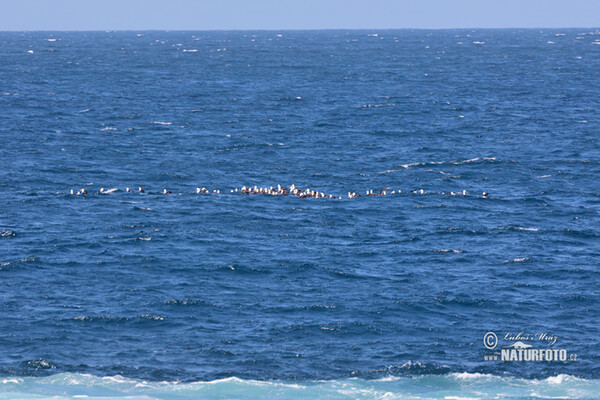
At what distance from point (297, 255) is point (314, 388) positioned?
19.4 m

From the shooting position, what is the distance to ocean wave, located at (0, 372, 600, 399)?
39.9 metres

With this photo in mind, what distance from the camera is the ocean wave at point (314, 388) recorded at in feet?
131

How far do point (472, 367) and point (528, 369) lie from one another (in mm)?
2968

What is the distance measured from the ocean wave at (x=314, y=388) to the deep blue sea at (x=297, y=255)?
118 millimetres

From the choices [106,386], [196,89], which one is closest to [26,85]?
[196,89]

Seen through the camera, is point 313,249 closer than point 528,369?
No

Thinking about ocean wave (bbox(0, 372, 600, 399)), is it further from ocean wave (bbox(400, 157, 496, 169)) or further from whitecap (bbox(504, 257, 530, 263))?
ocean wave (bbox(400, 157, 496, 169))

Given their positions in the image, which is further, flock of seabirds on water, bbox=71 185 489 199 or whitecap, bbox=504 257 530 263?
flock of seabirds on water, bbox=71 185 489 199

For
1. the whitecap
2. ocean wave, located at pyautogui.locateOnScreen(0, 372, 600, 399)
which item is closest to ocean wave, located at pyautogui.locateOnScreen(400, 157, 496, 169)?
the whitecap

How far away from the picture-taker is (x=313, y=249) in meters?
60.9

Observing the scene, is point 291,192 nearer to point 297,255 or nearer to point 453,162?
point 297,255

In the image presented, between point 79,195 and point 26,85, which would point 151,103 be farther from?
point 79,195

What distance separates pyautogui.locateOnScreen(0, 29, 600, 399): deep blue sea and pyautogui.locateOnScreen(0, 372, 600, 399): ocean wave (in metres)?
0.12

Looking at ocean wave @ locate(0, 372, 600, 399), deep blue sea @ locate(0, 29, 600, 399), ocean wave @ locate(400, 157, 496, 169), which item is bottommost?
ocean wave @ locate(0, 372, 600, 399)
